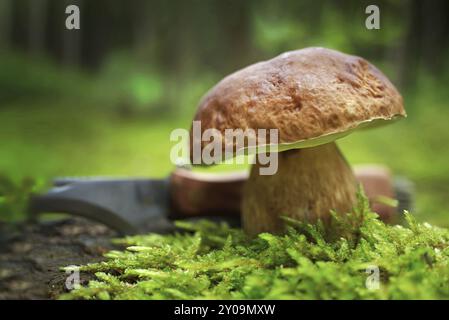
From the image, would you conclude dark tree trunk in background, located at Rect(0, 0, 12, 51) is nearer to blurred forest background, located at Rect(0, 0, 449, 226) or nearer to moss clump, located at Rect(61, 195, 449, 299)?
blurred forest background, located at Rect(0, 0, 449, 226)

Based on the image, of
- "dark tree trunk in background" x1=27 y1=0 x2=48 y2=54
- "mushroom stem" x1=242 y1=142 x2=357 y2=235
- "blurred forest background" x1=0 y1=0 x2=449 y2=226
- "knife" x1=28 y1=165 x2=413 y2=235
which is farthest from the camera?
"dark tree trunk in background" x1=27 y1=0 x2=48 y2=54

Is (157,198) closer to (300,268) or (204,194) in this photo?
(204,194)

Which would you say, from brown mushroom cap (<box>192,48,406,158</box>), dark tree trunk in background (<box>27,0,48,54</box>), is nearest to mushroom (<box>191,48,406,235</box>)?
brown mushroom cap (<box>192,48,406,158</box>)

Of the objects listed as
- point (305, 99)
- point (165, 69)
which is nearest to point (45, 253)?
point (305, 99)

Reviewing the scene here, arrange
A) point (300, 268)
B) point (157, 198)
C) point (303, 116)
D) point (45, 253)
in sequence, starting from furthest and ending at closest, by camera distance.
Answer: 1. point (157, 198)
2. point (45, 253)
3. point (303, 116)
4. point (300, 268)

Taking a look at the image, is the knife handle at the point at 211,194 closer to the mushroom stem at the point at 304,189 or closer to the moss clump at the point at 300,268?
the mushroom stem at the point at 304,189

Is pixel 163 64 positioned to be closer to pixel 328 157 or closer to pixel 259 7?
pixel 259 7

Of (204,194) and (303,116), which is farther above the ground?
(303,116)
